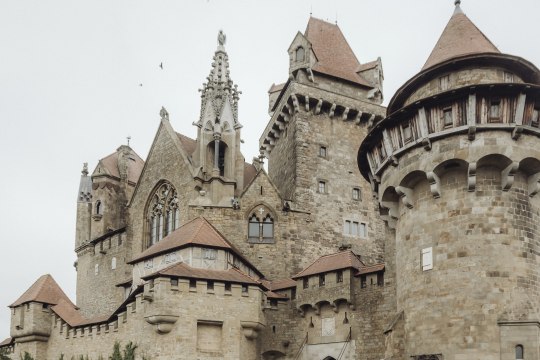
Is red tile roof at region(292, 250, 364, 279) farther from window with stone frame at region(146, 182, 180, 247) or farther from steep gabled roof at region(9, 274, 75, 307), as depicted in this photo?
steep gabled roof at region(9, 274, 75, 307)

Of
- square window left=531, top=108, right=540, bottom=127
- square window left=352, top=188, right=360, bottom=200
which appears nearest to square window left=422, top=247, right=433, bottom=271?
square window left=531, top=108, right=540, bottom=127

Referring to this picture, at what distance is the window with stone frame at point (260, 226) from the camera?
131ft

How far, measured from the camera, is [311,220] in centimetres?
4206

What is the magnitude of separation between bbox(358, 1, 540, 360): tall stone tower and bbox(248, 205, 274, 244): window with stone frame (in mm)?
16056

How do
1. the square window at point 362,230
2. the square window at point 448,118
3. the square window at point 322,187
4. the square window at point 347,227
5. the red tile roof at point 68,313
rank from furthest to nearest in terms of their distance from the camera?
1. the square window at point 362,230
2. the square window at point 322,187
3. the square window at point 347,227
4. the red tile roof at point 68,313
5. the square window at point 448,118

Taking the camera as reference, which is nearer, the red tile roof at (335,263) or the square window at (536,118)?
the square window at (536,118)

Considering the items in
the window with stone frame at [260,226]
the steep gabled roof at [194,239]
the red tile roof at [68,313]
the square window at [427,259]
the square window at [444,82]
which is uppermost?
the square window at [444,82]

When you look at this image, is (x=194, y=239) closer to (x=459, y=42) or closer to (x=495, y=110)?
(x=459, y=42)

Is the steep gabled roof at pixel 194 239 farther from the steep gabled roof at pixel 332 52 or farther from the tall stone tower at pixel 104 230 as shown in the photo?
the steep gabled roof at pixel 332 52

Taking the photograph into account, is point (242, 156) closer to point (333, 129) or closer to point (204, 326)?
point (333, 129)

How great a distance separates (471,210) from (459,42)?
243 inches

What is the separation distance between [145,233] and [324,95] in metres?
13.1

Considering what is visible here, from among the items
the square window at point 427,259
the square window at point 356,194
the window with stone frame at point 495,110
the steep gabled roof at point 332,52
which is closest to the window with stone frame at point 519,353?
the square window at point 427,259

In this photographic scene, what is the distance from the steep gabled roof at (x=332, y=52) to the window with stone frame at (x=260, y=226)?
428 inches
